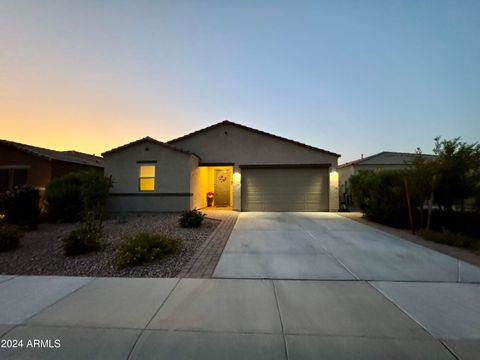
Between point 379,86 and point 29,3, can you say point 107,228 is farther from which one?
point 379,86

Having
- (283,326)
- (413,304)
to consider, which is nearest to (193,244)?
(283,326)

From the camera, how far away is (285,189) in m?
13.8

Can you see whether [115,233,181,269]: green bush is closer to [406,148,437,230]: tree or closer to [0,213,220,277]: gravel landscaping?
[0,213,220,277]: gravel landscaping

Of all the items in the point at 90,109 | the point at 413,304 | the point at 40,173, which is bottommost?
the point at 413,304

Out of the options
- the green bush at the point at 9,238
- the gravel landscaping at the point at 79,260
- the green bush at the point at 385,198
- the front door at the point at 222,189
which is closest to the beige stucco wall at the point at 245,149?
the front door at the point at 222,189

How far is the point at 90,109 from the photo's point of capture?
39.4 ft

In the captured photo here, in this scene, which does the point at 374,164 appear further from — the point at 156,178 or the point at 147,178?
the point at 147,178

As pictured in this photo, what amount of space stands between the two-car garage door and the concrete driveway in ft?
19.7

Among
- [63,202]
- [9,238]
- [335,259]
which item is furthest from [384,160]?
[9,238]

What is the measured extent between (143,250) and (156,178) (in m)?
8.56

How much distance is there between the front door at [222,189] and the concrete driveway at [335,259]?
8.73m

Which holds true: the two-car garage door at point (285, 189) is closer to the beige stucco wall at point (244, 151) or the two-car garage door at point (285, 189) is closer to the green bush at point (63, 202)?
the beige stucco wall at point (244, 151)

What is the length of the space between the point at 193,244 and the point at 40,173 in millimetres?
12135

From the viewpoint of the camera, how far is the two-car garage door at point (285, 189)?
45.2 feet
